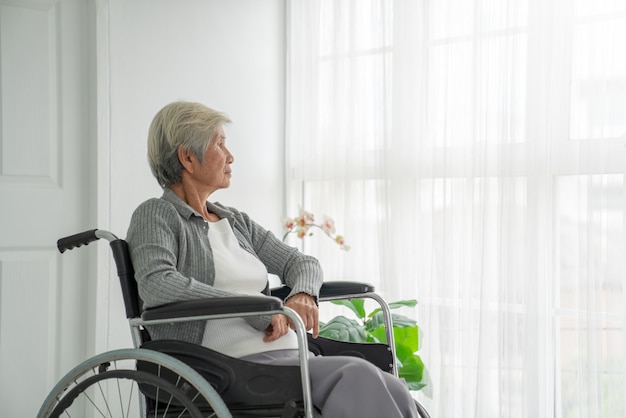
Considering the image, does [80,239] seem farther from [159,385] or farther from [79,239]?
[159,385]

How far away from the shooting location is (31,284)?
2438mm

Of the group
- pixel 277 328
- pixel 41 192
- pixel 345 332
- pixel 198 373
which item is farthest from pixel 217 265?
pixel 41 192

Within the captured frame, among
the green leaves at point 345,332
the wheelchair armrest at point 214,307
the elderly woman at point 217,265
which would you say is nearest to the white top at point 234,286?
the elderly woman at point 217,265

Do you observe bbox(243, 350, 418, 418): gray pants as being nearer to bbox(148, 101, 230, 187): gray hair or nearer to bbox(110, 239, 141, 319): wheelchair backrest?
bbox(110, 239, 141, 319): wheelchair backrest

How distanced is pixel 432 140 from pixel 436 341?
2.43ft

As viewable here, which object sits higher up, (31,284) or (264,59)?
(264,59)

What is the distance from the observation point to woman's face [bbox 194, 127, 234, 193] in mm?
1821

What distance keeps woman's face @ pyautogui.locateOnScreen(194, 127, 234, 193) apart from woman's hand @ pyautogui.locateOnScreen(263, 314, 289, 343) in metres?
0.39

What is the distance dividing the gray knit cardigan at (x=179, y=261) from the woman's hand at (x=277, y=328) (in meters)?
0.03

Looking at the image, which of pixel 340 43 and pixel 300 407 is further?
pixel 340 43

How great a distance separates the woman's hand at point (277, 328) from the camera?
165cm

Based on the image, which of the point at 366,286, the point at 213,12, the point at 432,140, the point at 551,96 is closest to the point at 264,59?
the point at 213,12

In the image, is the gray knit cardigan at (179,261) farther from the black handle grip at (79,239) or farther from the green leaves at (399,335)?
the green leaves at (399,335)

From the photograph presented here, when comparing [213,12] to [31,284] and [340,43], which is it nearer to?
[340,43]
